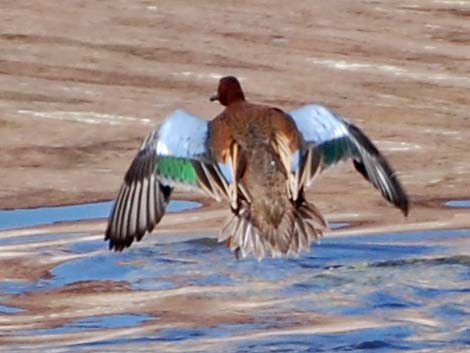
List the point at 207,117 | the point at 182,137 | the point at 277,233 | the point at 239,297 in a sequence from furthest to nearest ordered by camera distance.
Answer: the point at 207,117 → the point at 239,297 → the point at 182,137 → the point at 277,233

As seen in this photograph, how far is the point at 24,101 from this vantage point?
12641 mm

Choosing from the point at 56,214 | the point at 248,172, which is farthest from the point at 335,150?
the point at 56,214

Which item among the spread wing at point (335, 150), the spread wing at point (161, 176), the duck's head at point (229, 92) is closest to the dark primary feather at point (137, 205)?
the spread wing at point (161, 176)

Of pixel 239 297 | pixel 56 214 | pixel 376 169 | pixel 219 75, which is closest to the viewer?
pixel 376 169

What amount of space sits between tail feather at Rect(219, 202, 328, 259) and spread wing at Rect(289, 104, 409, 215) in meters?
0.14

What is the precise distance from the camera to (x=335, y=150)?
8750mm

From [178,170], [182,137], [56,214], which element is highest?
[182,137]

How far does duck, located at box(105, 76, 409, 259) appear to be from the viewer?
859 centimetres

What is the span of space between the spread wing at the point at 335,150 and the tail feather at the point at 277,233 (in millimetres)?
144

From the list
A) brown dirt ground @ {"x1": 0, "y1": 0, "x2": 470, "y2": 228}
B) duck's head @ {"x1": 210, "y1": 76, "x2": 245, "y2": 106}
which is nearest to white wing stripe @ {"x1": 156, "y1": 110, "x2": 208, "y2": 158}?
duck's head @ {"x1": 210, "y1": 76, "x2": 245, "y2": 106}

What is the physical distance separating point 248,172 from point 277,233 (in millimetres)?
273

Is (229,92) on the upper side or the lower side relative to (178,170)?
upper

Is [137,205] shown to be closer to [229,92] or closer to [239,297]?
[239,297]

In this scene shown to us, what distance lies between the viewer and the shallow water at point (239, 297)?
8812 mm
